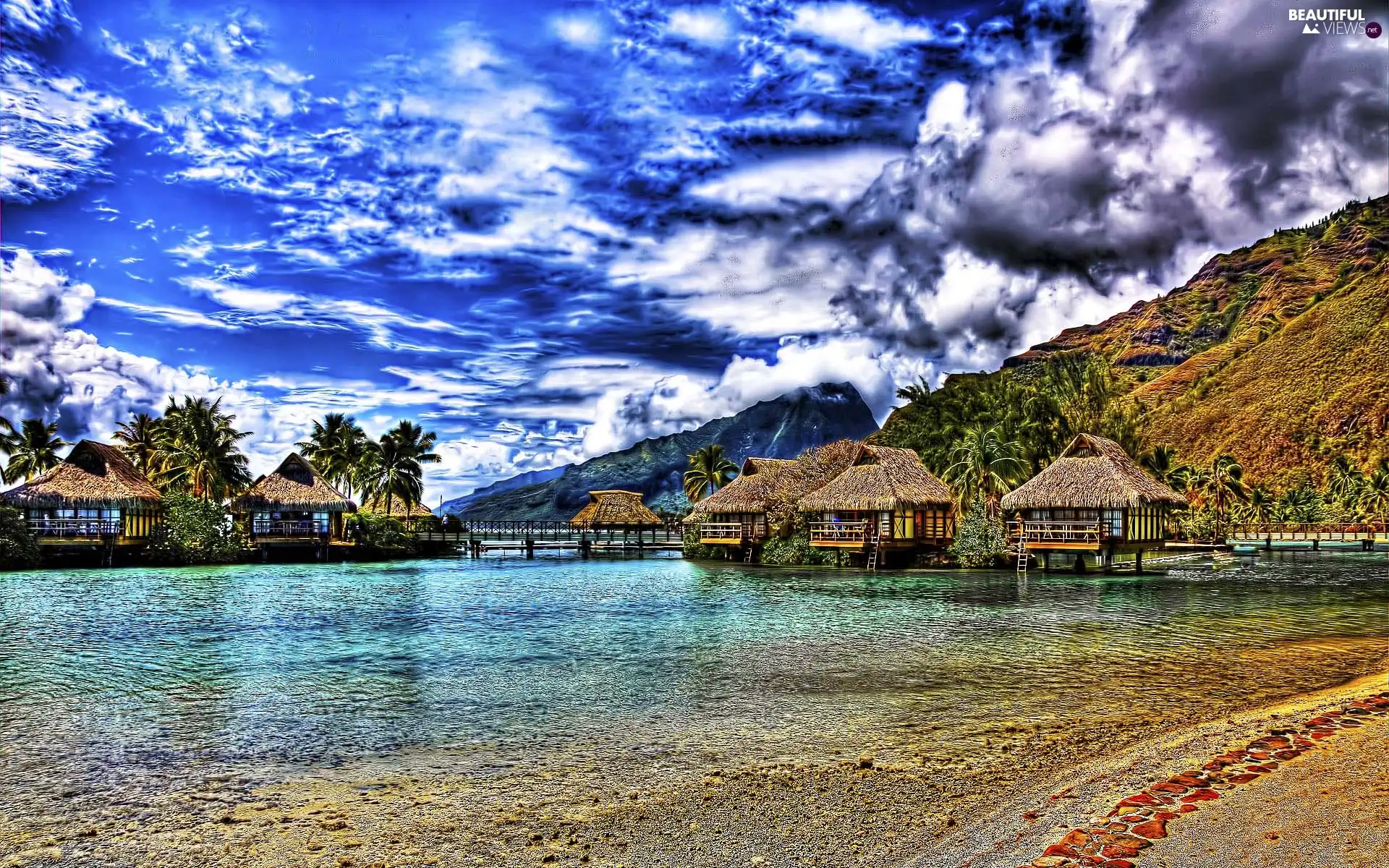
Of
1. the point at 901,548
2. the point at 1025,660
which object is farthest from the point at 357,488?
the point at 1025,660

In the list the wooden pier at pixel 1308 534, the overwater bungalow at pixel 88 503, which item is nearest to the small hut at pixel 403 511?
the overwater bungalow at pixel 88 503

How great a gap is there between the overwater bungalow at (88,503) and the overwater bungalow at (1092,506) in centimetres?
4240

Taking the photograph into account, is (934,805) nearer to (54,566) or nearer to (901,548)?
(901,548)

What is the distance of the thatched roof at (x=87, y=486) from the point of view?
42500 millimetres

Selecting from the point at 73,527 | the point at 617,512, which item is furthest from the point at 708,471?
the point at 73,527

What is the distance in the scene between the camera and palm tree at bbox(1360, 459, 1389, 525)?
225 feet

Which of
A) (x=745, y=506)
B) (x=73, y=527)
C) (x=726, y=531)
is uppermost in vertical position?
(x=745, y=506)

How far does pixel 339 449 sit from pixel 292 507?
13297 mm

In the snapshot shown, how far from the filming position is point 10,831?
7.45 meters

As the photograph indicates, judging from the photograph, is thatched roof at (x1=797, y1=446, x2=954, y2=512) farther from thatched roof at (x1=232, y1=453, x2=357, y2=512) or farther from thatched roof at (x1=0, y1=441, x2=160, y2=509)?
thatched roof at (x1=0, y1=441, x2=160, y2=509)

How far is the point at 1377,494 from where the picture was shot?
6975 cm

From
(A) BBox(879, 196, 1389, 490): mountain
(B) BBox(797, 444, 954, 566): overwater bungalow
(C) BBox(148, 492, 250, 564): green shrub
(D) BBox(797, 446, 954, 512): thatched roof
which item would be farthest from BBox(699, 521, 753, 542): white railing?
(C) BBox(148, 492, 250, 564): green shrub

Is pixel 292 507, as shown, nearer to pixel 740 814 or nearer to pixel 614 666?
pixel 614 666

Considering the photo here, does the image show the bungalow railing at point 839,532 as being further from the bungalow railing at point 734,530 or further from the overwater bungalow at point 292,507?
the overwater bungalow at point 292,507
